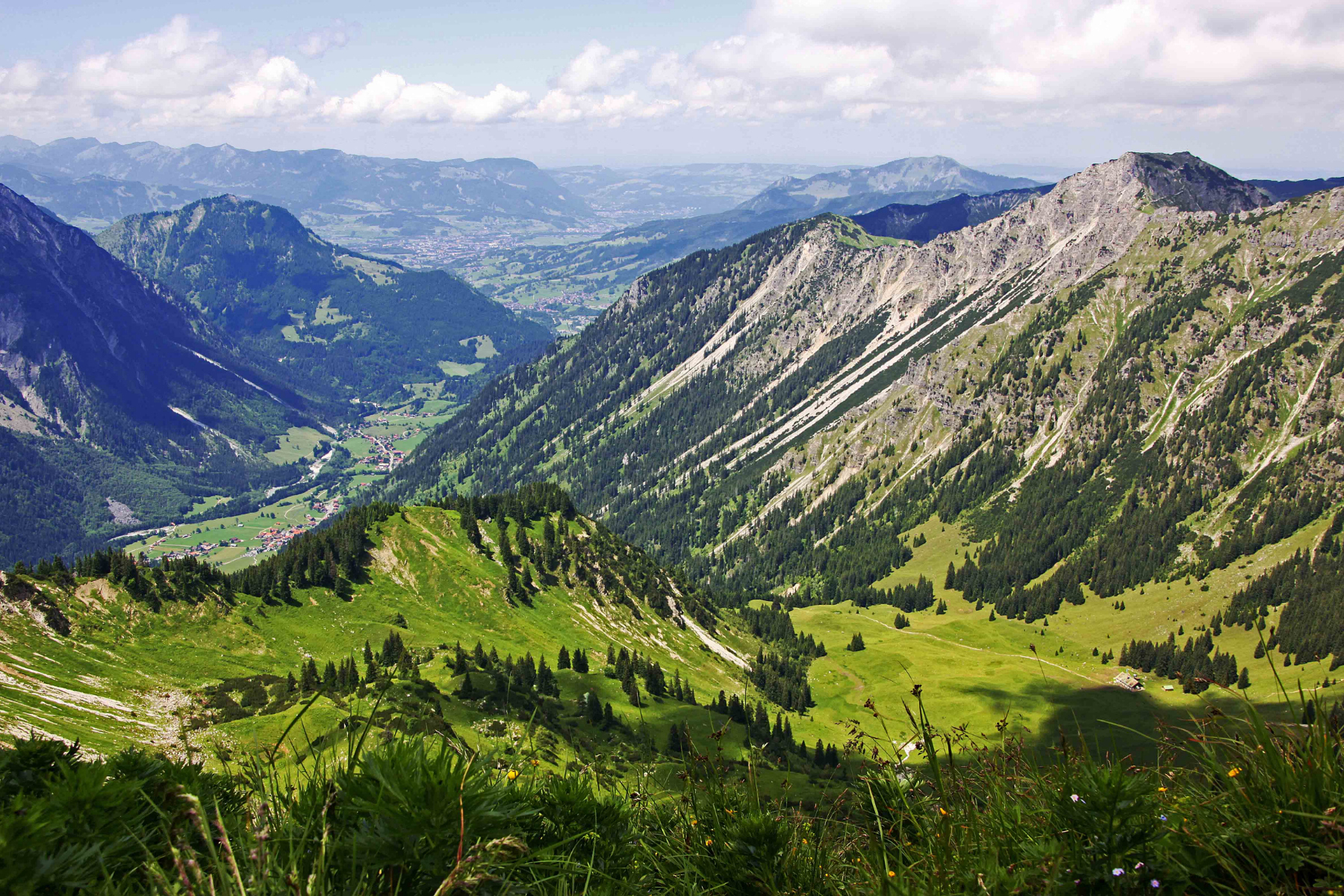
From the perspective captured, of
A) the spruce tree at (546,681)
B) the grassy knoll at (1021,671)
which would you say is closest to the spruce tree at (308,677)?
the spruce tree at (546,681)

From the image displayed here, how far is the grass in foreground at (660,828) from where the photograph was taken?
4906mm

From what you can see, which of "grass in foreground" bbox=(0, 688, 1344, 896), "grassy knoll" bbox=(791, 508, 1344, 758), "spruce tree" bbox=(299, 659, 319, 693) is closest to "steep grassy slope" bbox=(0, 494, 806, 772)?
"grass in foreground" bbox=(0, 688, 1344, 896)

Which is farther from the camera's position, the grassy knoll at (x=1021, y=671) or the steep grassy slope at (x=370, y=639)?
the grassy knoll at (x=1021, y=671)

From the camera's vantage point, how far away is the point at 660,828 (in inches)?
298

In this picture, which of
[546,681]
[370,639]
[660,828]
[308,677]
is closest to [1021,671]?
[546,681]

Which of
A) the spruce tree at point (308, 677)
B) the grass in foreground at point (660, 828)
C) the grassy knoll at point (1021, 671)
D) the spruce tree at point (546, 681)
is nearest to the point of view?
the grass in foreground at point (660, 828)

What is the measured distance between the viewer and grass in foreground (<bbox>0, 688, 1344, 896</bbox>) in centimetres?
491

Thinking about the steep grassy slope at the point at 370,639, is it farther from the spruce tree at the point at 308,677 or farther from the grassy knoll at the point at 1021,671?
the grassy knoll at the point at 1021,671

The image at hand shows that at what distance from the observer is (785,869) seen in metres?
6.67

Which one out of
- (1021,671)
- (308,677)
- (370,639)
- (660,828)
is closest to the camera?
(660,828)

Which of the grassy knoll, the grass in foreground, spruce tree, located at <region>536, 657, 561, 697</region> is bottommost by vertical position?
the grassy knoll

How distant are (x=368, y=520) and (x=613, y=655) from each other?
163 feet

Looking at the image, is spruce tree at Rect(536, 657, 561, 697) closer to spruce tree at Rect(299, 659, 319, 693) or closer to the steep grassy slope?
the steep grassy slope

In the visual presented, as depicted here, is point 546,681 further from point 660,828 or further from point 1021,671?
point 1021,671
